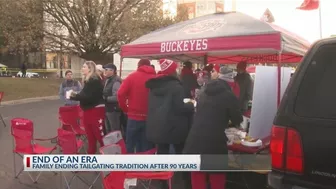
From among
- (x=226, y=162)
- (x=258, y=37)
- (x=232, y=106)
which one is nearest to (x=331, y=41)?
(x=232, y=106)

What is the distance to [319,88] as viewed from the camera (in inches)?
102

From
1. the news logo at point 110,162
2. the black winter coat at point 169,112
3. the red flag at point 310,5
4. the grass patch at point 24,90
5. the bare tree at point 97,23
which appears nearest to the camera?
the news logo at point 110,162

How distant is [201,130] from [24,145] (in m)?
2.63

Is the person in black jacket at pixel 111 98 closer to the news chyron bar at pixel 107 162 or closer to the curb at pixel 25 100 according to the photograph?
the news chyron bar at pixel 107 162

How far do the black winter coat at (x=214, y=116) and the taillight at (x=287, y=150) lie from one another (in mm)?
1157

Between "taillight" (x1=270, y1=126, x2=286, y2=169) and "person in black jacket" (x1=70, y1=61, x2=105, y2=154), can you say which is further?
"person in black jacket" (x1=70, y1=61, x2=105, y2=154)

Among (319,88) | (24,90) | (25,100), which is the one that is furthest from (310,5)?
(24,90)

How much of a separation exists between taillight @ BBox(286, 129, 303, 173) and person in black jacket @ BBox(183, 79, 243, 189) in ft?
4.21

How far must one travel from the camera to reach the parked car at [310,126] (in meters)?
2.53

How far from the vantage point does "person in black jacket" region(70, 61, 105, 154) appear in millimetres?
5930

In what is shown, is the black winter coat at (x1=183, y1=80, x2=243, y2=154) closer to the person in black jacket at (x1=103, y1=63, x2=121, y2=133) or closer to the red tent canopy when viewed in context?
the red tent canopy

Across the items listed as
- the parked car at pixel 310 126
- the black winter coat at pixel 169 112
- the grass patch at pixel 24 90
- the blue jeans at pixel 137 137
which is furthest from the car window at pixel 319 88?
the grass patch at pixel 24 90

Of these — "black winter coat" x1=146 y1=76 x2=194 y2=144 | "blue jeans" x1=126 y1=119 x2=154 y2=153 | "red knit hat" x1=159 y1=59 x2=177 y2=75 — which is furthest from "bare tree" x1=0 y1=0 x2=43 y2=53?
"black winter coat" x1=146 y1=76 x2=194 y2=144

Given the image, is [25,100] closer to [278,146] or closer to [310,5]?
[310,5]
